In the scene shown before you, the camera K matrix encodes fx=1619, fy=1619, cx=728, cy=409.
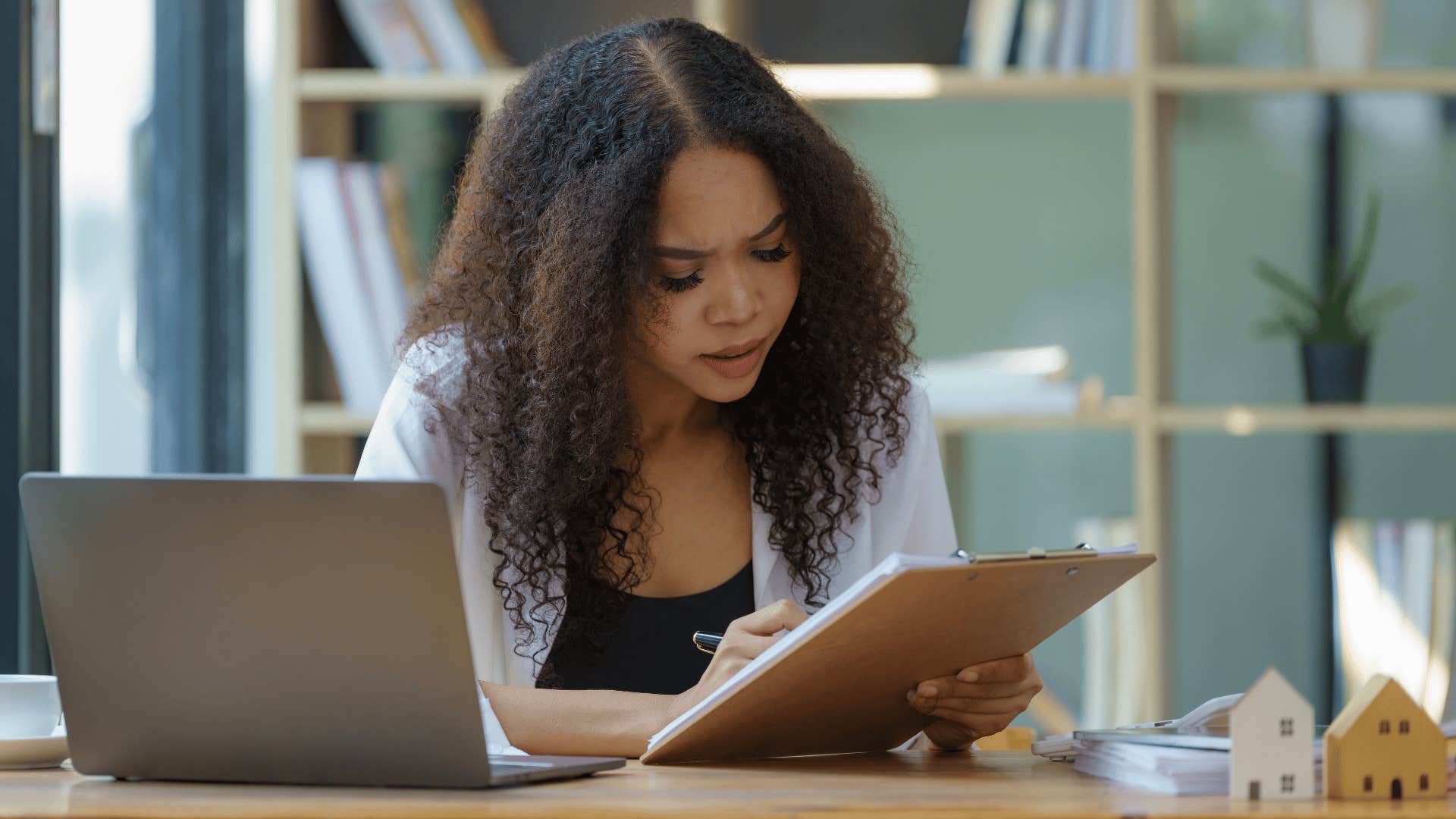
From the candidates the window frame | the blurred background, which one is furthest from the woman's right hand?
the blurred background

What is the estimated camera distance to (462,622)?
37.0 inches

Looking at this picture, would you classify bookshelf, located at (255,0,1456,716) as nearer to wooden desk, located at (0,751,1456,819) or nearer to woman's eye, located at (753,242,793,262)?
woman's eye, located at (753,242,793,262)

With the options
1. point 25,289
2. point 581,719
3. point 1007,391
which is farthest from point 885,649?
point 1007,391

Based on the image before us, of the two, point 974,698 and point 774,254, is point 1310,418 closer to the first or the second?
point 774,254

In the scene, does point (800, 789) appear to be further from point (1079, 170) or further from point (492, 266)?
point (1079, 170)

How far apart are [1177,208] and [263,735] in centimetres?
205

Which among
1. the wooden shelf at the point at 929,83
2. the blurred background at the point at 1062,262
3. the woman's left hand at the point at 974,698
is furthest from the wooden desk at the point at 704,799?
the wooden shelf at the point at 929,83

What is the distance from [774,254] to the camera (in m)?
1.57

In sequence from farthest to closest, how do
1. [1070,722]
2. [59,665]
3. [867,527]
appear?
[1070,722]
[867,527]
[59,665]

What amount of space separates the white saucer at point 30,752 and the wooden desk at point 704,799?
20 mm

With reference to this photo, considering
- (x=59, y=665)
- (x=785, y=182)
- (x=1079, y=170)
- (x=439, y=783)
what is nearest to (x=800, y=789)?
(x=439, y=783)

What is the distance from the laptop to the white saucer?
0.34 ft

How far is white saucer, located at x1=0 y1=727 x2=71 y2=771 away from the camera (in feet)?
3.72

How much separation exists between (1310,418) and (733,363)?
3.99ft
